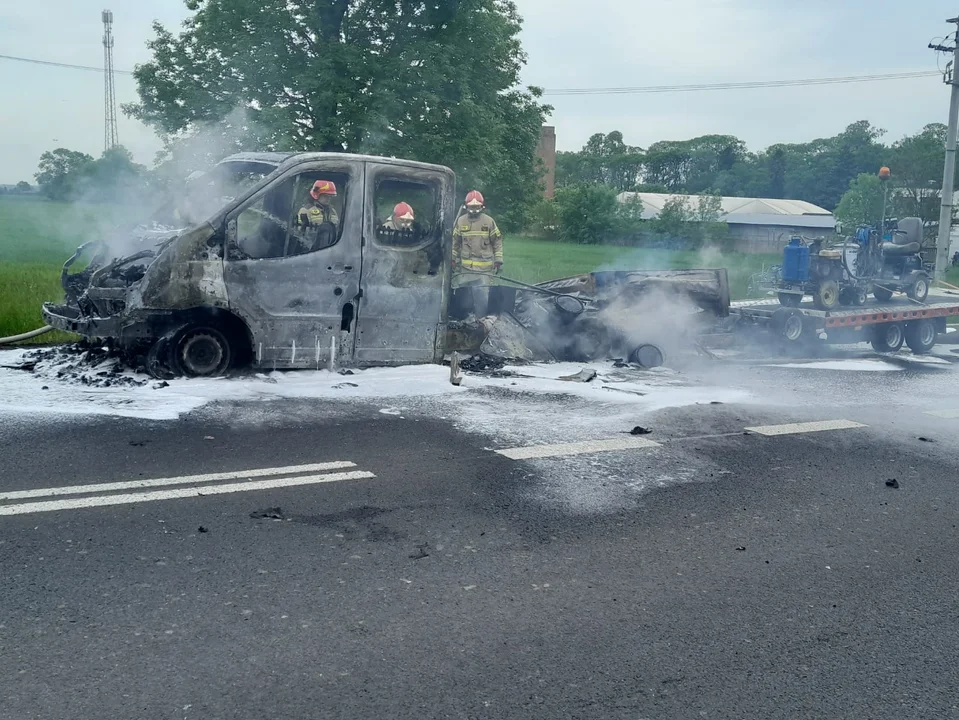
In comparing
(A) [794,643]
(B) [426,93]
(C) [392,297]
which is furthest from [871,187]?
(A) [794,643]

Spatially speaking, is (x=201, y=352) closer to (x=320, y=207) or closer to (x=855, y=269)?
(x=320, y=207)

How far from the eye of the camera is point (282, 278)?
8.39 metres

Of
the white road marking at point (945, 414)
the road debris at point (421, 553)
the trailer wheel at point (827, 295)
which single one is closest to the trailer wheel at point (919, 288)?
the trailer wheel at point (827, 295)

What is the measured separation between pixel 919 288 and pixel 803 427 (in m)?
9.86

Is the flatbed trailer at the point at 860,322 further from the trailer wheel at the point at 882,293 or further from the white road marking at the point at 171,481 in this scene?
the white road marking at the point at 171,481

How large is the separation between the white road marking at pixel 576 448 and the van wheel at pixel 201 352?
3077mm

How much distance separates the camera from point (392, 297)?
8.92 meters

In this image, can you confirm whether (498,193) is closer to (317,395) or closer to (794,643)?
(317,395)

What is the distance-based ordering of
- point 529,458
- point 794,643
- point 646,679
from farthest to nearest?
point 529,458 → point 794,643 → point 646,679

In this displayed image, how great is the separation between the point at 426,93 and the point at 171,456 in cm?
1299

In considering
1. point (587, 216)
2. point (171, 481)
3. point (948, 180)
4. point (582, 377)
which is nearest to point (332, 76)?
point (582, 377)

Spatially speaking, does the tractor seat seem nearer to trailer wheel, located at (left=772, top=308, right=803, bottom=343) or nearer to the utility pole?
trailer wheel, located at (left=772, top=308, right=803, bottom=343)

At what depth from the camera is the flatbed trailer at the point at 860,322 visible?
13547 millimetres

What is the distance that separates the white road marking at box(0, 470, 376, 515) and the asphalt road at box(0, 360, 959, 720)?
0.10 m
